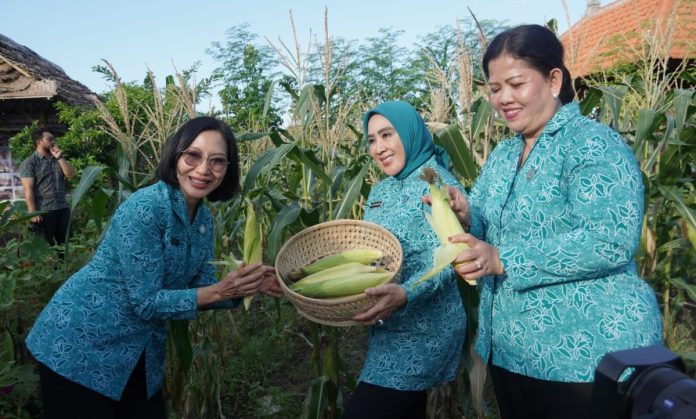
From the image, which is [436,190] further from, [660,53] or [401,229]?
[660,53]

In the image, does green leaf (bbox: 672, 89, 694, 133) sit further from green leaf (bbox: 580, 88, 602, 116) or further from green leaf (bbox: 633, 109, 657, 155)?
green leaf (bbox: 580, 88, 602, 116)

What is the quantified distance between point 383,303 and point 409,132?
72 cm

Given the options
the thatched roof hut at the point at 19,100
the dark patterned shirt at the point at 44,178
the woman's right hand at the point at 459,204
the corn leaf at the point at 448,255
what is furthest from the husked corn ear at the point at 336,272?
the thatched roof hut at the point at 19,100

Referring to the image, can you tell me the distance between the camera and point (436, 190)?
169 cm

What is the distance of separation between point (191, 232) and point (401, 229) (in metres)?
0.88

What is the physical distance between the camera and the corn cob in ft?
4.95

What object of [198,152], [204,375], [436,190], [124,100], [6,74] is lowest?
[204,375]

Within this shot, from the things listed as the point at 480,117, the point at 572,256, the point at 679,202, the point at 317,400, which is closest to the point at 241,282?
the point at 317,400

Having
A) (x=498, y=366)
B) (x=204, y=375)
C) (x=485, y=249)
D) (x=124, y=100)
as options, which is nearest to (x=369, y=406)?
(x=498, y=366)

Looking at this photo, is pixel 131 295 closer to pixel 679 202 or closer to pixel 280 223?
pixel 280 223

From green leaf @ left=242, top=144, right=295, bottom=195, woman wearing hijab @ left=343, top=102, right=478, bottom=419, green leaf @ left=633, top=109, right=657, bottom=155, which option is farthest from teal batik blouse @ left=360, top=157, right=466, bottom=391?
green leaf @ left=633, top=109, right=657, bottom=155

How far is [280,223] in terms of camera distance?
99.3 inches

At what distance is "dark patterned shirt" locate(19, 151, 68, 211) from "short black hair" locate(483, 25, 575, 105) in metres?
6.04

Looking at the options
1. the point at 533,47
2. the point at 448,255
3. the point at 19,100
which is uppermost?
the point at 19,100
